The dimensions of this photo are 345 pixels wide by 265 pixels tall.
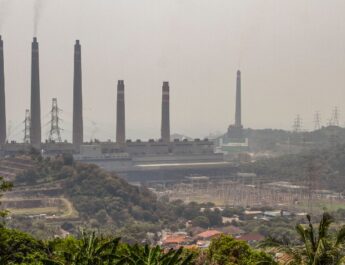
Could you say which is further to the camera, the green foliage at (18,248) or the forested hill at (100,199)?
the forested hill at (100,199)

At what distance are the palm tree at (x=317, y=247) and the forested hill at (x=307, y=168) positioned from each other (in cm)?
8426

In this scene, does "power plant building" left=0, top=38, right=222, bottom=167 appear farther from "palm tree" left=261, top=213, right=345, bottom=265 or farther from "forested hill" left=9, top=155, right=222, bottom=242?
"palm tree" left=261, top=213, right=345, bottom=265

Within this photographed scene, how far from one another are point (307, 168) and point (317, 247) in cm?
9486

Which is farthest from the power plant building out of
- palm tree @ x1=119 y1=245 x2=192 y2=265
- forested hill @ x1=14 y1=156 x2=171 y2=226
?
palm tree @ x1=119 y1=245 x2=192 y2=265

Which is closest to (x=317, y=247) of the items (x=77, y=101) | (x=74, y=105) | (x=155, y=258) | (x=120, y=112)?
(x=155, y=258)

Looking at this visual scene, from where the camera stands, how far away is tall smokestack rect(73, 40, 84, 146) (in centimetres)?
10438

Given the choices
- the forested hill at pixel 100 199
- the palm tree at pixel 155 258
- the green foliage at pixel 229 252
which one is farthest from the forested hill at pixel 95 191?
the palm tree at pixel 155 258

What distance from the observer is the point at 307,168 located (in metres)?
105

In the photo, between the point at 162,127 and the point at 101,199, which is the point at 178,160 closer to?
the point at 162,127

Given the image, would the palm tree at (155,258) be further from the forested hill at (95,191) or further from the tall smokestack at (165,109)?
the tall smokestack at (165,109)

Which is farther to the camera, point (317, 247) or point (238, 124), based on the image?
point (238, 124)

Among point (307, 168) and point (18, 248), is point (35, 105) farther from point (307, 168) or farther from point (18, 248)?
point (18, 248)

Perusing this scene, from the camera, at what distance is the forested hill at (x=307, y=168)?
337ft

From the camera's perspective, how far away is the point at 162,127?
115 m
